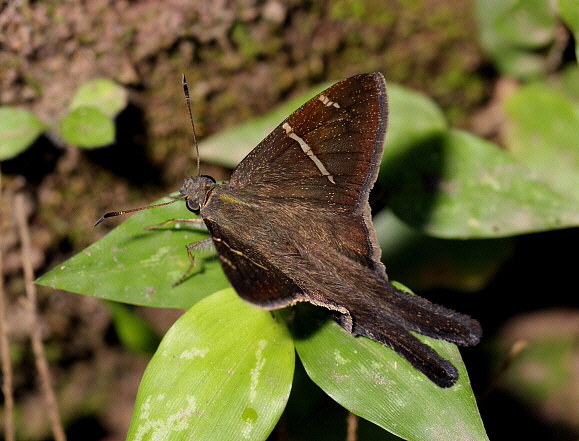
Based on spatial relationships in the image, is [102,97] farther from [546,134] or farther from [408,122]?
[546,134]

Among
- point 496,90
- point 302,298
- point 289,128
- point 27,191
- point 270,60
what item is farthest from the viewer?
point 496,90

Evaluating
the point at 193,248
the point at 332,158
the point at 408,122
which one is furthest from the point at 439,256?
the point at 193,248

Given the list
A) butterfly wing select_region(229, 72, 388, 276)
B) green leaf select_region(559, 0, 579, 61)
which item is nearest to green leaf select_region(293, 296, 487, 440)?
butterfly wing select_region(229, 72, 388, 276)

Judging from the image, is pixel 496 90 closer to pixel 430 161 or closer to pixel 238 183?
pixel 430 161

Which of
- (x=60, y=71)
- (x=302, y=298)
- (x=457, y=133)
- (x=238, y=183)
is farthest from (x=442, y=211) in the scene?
(x=60, y=71)

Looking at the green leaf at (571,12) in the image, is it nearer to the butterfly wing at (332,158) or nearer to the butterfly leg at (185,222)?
the butterfly wing at (332,158)

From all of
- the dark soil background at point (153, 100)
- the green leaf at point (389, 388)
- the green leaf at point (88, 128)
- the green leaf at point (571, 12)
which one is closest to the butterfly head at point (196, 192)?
the green leaf at point (88, 128)

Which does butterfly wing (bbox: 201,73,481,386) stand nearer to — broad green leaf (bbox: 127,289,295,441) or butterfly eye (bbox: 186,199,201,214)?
butterfly eye (bbox: 186,199,201,214)
